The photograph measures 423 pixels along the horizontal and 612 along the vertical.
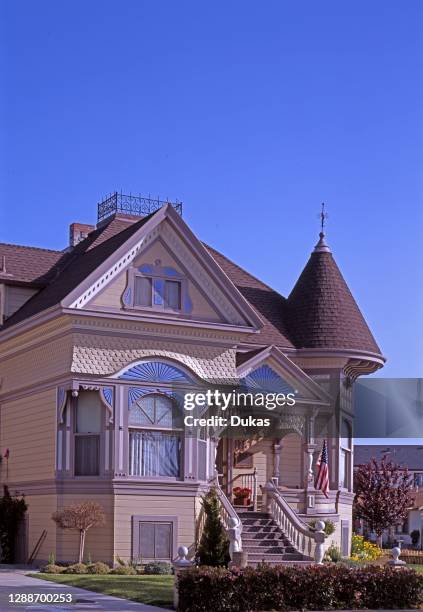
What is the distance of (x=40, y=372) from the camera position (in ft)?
110

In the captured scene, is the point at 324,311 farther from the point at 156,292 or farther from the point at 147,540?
the point at 147,540

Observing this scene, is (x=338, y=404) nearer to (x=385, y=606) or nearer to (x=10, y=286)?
(x=10, y=286)

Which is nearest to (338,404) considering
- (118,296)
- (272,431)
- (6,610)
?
(272,431)

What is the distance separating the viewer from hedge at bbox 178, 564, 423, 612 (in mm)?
21312

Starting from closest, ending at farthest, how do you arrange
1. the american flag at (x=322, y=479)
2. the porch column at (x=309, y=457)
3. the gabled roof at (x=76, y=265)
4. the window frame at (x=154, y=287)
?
1. the window frame at (x=154, y=287)
2. the gabled roof at (x=76, y=265)
3. the porch column at (x=309, y=457)
4. the american flag at (x=322, y=479)

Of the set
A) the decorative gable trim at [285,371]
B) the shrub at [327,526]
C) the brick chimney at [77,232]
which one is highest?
the brick chimney at [77,232]

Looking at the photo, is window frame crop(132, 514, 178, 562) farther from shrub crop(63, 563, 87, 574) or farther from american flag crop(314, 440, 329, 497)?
american flag crop(314, 440, 329, 497)

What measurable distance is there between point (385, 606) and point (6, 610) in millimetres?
7694

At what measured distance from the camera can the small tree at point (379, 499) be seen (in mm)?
57938

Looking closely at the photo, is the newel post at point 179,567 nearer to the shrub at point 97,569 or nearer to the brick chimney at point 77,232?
the shrub at point 97,569

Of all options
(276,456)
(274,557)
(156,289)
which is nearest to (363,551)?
(276,456)

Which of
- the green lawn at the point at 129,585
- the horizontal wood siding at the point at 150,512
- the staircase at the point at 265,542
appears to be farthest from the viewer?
the horizontal wood siding at the point at 150,512

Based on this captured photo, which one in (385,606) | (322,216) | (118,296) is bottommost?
(385,606)

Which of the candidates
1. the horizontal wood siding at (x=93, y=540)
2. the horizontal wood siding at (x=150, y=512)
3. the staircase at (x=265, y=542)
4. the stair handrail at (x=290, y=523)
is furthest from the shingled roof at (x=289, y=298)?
the horizontal wood siding at (x=93, y=540)
